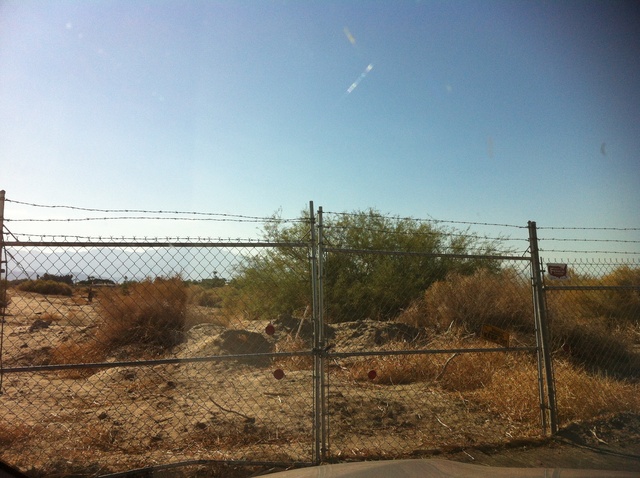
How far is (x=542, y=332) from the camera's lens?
20.1 feet

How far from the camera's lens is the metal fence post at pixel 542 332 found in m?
6.05

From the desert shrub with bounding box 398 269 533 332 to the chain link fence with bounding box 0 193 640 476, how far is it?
0.04m

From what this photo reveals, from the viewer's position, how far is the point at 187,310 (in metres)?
11.1

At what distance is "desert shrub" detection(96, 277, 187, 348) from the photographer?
10.4 m

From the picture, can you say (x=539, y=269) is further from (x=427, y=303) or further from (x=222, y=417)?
(x=427, y=303)

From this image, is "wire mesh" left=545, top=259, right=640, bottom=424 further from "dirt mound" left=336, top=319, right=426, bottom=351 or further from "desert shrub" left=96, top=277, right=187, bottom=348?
"desert shrub" left=96, top=277, right=187, bottom=348

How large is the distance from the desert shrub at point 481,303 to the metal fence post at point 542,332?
15.2ft

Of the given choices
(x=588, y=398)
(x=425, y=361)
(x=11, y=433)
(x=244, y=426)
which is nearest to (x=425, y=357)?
(x=425, y=361)

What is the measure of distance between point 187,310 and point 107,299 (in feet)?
5.09

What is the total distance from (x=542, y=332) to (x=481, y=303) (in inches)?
199

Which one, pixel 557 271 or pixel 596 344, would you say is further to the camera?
pixel 596 344

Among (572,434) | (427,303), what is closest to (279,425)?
(572,434)

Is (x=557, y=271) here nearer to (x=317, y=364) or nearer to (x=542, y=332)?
(x=542, y=332)

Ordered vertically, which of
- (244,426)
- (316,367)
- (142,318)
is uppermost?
(142,318)
